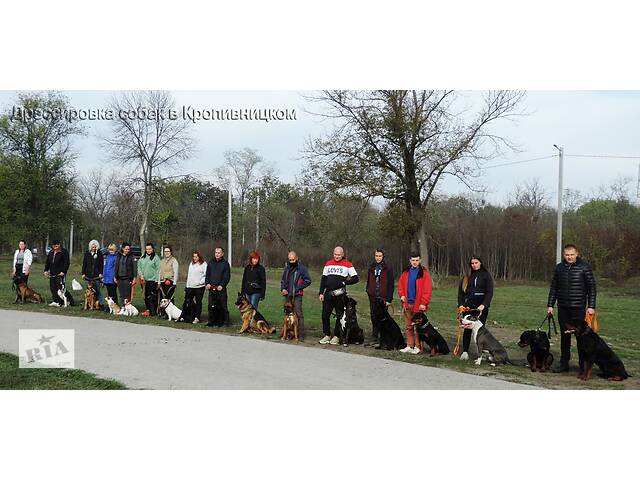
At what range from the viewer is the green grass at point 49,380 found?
6.63 m

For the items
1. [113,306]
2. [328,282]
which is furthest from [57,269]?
[328,282]

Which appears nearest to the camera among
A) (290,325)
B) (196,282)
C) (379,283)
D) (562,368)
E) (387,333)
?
(562,368)

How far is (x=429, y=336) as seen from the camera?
8.95 m

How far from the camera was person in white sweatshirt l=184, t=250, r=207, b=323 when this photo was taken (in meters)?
12.3

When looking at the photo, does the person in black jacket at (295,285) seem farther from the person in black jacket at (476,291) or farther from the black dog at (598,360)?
the black dog at (598,360)

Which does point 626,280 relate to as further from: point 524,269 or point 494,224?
point 494,224

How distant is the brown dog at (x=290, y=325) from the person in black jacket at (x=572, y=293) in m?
4.31

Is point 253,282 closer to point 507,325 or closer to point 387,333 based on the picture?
point 387,333

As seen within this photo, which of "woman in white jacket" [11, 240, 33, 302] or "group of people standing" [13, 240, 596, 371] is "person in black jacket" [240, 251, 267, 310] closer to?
"group of people standing" [13, 240, 596, 371]

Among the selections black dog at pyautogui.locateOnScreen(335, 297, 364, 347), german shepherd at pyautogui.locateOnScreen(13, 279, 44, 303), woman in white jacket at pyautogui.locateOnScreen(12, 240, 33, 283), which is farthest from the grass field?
woman in white jacket at pyautogui.locateOnScreen(12, 240, 33, 283)

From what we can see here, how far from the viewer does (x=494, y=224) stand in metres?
34.9

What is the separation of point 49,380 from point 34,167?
1426 inches

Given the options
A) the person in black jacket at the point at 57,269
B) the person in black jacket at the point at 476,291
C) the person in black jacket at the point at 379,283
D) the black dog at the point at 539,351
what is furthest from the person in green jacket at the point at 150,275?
the black dog at the point at 539,351

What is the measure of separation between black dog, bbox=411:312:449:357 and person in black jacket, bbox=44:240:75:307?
381 inches
